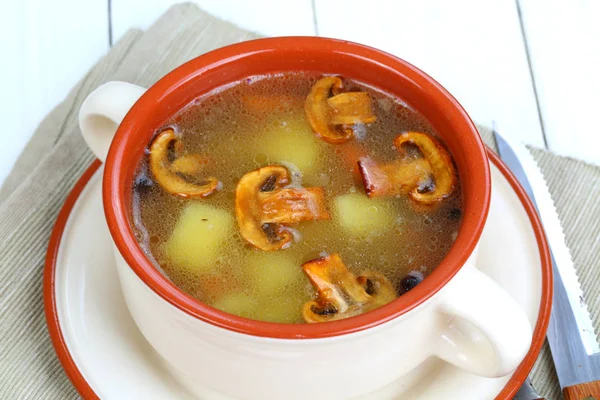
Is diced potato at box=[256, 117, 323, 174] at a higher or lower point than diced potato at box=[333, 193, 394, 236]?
higher

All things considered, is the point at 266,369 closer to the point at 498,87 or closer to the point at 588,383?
the point at 588,383

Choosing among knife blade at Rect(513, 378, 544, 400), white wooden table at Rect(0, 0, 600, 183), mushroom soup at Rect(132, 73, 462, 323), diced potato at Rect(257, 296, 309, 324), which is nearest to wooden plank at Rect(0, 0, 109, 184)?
white wooden table at Rect(0, 0, 600, 183)

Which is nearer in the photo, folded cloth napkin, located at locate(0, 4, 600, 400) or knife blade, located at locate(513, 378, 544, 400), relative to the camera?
knife blade, located at locate(513, 378, 544, 400)

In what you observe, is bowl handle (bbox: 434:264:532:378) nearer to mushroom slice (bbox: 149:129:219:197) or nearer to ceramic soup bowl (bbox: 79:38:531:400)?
ceramic soup bowl (bbox: 79:38:531:400)

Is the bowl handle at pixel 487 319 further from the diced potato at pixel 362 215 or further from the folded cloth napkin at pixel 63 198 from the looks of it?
the folded cloth napkin at pixel 63 198

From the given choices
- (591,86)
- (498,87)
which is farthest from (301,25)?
(591,86)

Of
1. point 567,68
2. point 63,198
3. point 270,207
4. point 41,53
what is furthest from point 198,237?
point 567,68
